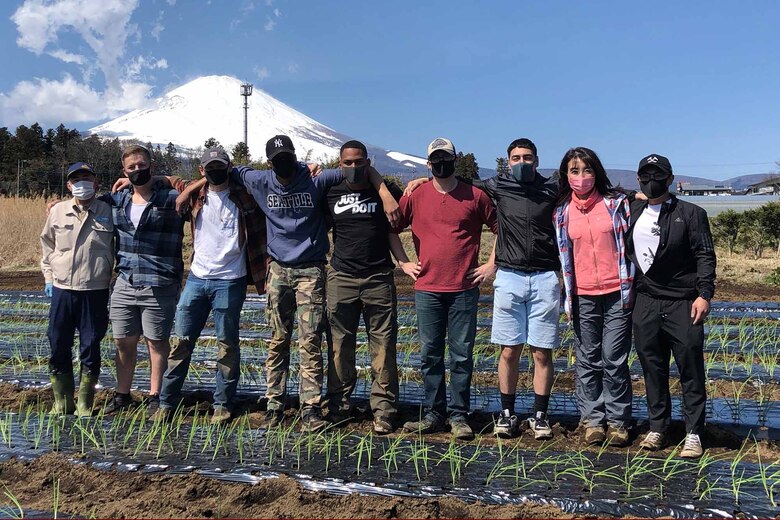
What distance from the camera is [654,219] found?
370 centimetres

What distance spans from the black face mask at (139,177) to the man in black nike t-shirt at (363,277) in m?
1.33

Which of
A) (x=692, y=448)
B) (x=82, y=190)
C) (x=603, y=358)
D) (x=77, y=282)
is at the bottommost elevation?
(x=692, y=448)

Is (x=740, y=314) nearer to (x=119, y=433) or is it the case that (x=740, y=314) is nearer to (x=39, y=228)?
(x=119, y=433)

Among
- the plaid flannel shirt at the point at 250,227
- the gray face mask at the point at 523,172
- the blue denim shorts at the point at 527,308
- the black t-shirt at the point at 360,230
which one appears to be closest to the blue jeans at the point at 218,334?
the plaid flannel shirt at the point at 250,227

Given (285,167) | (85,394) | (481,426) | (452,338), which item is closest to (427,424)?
(481,426)

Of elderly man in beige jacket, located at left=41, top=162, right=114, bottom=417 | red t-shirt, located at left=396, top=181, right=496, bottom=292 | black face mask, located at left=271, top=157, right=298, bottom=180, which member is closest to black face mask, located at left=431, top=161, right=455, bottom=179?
red t-shirt, located at left=396, top=181, right=496, bottom=292

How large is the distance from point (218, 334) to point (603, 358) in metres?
2.54

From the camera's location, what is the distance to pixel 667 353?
3.76 m

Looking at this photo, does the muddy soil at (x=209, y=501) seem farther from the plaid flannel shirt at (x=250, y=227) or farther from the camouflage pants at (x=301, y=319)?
the plaid flannel shirt at (x=250, y=227)

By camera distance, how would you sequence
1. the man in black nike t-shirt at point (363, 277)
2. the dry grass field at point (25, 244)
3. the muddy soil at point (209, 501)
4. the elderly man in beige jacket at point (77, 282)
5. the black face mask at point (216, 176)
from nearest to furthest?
the muddy soil at point (209, 501), the man in black nike t-shirt at point (363, 277), the black face mask at point (216, 176), the elderly man in beige jacket at point (77, 282), the dry grass field at point (25, 244)

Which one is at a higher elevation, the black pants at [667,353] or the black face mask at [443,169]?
the black face mask at [443,169]

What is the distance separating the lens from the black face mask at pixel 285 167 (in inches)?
160

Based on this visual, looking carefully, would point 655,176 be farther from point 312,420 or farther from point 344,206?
point 312,420

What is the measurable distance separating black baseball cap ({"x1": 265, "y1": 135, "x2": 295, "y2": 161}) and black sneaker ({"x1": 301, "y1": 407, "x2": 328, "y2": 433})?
167 cm
